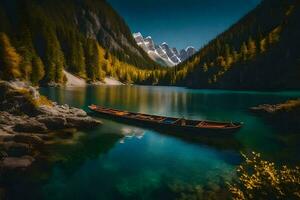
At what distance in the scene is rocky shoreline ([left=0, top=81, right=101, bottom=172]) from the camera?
78.1 feet

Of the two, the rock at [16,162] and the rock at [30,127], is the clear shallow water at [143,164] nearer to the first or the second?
the rock at [16,162]

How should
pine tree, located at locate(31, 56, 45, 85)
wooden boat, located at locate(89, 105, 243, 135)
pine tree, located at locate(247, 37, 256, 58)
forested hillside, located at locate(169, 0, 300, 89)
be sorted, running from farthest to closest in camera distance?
pine tree, located at locate(247, 37, 256, 58) → forested hillside, located at locate(169, 0, 300, 89) → pine tree, located at locate(31, 56, 45, 85) → wooden boat, located at locate(89, 105, 243, 135)

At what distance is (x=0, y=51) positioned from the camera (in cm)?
7412

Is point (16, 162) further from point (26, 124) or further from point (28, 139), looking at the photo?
point (26, 124)

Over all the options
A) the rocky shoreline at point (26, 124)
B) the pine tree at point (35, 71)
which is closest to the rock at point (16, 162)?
the rocky shoreline at point (26, 124)

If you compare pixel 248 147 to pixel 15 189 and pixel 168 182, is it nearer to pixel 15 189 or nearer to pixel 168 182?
pixel 168 182

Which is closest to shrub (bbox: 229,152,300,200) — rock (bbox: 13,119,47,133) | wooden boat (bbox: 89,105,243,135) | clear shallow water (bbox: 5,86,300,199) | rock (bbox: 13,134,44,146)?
clear shallow water (bbox: 5,86,300,199)

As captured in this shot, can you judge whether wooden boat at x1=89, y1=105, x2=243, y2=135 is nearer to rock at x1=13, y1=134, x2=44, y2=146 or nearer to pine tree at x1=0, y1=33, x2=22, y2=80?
rock at x1=13, y1=134, x2=44, y2=146

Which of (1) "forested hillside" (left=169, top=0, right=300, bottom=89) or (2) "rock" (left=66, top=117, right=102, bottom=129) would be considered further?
(1) "forested hillside" (left=169, top=0, right=300, bottom=89)

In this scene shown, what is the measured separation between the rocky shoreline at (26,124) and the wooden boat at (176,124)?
226 inches

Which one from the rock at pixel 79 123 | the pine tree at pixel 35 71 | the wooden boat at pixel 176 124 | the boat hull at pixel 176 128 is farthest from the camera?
the pine tree at pixel 35 71

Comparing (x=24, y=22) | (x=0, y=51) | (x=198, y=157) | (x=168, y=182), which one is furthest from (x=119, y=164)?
(x=24, y=22)

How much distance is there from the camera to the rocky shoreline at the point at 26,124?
2380cm

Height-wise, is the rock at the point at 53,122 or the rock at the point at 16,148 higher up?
the rock at the point at 53,122
